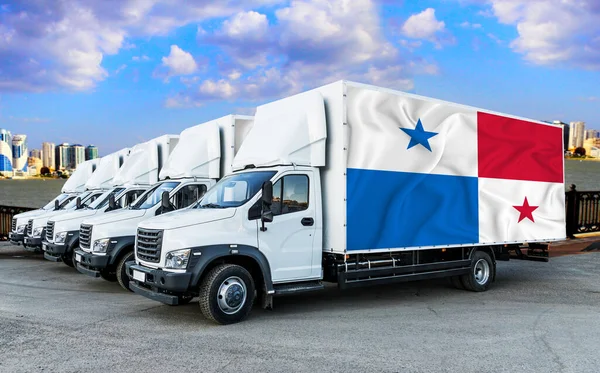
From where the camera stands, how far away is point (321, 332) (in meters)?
7.14

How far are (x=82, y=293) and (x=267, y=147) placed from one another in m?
4.74

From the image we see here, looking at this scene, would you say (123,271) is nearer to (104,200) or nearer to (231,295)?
(231,295)

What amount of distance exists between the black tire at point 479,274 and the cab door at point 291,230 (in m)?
3.81

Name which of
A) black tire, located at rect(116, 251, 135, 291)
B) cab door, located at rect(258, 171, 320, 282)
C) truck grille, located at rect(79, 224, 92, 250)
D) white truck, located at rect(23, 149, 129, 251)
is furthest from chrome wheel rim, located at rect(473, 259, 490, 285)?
white truck, located at rect(23, 149, 129, 251)

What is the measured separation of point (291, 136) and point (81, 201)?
10.3 m

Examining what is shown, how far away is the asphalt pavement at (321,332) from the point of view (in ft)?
18.9

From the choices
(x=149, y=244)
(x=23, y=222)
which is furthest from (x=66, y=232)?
(x=149, y=244)

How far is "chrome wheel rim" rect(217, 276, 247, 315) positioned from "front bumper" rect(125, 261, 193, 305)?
0.46 metres

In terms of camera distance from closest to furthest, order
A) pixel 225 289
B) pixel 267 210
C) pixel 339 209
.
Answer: pixel 225 289 → pixel 267 210 → pixel 339 209

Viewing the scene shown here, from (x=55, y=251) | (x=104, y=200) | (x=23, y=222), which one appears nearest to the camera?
(x=55, y=251)

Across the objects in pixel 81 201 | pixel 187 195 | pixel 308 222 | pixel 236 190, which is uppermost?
pixel 236 190

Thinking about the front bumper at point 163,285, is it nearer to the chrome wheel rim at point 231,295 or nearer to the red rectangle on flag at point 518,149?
the chrome wheel rim at point 231,295

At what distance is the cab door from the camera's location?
7.98m

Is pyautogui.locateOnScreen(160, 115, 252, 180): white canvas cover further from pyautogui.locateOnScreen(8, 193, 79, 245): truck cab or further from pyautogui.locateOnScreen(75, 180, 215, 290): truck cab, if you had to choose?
pyautogui.locateOnScreen(8, 193, 79, 245): truck cab
